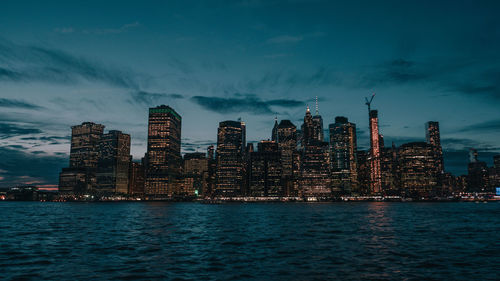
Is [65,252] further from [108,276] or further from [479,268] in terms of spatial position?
[479,268]

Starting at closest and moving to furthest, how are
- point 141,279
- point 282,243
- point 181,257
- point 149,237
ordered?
point 141,279 < point 181,257 < point 282,243 < point 149,237

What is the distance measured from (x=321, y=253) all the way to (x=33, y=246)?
33652 mm

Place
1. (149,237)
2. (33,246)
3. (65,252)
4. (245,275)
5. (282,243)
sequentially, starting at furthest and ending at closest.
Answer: (149,237)
(282,243)
(33,246)
(65,252)
(245,275)

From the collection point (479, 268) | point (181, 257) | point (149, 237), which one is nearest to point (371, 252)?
point (479, 268)

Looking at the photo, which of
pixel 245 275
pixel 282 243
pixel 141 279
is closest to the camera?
pixel 141 279

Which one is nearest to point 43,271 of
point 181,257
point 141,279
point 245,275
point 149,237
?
point 141,279

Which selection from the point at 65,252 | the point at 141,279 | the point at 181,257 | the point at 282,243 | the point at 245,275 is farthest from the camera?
the point at 282,243

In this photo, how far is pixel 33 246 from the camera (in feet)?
138

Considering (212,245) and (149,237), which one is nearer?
(212,245)

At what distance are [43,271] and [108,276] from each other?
632 cm

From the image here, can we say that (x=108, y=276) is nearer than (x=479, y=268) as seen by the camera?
Yes

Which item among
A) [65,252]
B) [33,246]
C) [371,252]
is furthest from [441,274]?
[33,246]

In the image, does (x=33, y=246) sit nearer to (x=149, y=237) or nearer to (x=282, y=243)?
(x=149, y=237)

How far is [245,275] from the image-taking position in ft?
88.6
